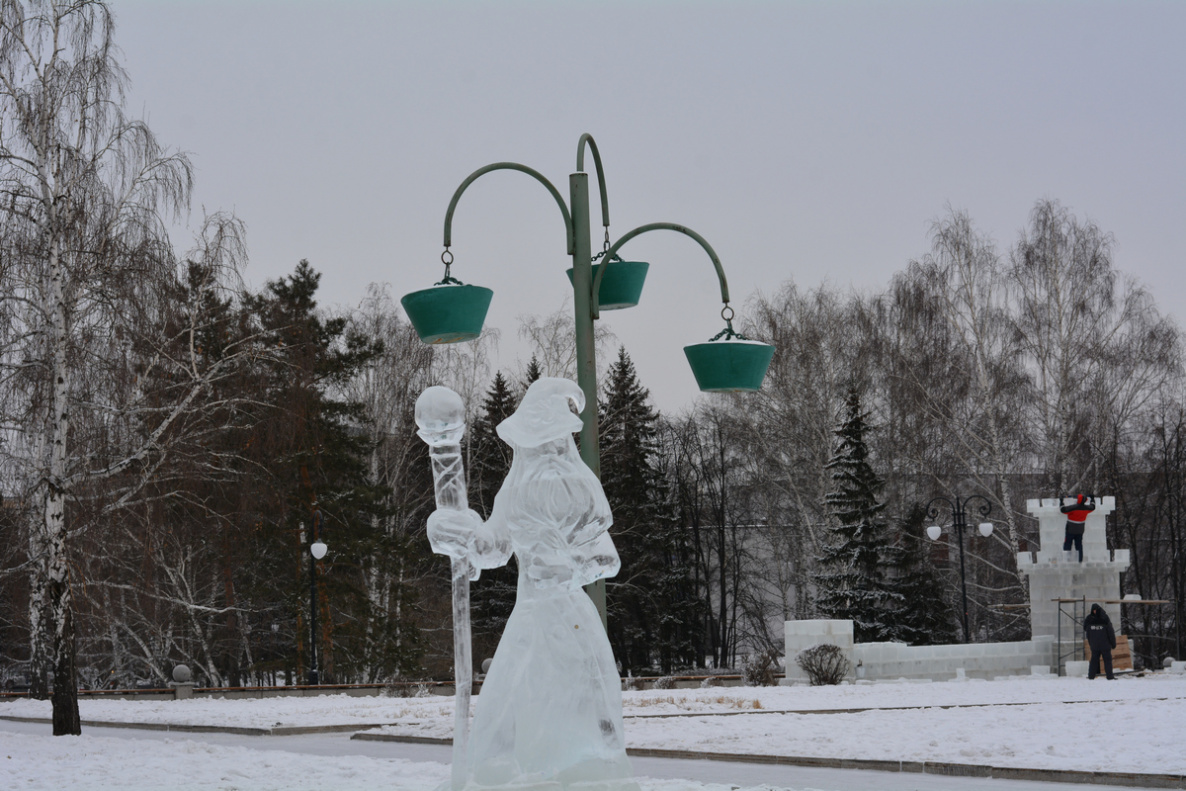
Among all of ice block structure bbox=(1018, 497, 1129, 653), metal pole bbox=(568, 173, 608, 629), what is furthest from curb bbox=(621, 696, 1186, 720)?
ice block structure bbox=(1018, 497, 1129, 653)

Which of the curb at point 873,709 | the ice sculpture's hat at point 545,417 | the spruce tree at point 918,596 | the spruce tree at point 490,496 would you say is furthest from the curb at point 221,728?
the spruce tree at point 918,596

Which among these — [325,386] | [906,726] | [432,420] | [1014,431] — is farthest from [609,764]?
[1014,431]

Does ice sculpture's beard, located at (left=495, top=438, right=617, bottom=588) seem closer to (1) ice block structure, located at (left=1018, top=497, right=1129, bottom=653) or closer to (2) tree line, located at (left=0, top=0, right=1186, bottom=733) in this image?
(2) tree line, located at (left=0, top=0, right=1186, bottom=733)

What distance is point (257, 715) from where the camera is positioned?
1716 centimetres

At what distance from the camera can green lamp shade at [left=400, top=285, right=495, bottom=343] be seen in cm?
622

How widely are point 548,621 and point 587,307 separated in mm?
1726

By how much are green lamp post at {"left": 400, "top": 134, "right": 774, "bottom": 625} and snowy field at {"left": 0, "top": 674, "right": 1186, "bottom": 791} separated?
8.67 ft

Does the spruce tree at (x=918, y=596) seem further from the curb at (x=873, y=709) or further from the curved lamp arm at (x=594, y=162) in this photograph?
the curved lamp arm at (x=594, y=162)

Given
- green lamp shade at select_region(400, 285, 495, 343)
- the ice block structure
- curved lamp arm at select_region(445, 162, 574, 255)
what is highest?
curved lamp arm at select_region(445, 162, 574, 255)

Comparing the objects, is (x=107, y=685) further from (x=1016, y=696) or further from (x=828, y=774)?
(x=828, y=774)

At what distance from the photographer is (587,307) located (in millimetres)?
6336

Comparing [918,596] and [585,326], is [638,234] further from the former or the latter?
[918,596]

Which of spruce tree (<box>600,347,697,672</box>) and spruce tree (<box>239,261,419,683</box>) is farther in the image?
spruce tree (<box>600,347,697,672</box>)

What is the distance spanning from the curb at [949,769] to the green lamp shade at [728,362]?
13.7 ft
